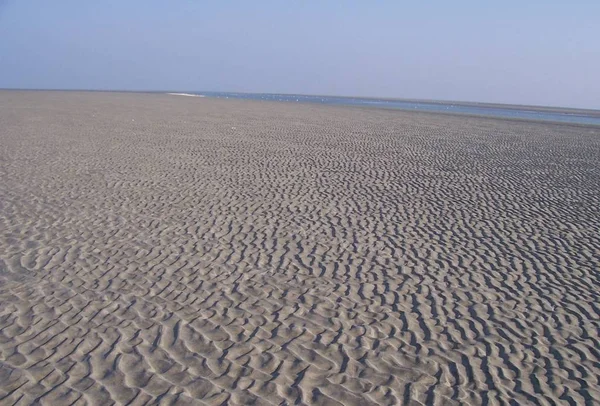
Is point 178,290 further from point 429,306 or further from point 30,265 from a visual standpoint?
point 429,306

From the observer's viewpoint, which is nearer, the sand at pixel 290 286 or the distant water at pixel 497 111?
the sand at pixel 290 286

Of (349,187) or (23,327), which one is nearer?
(23,327)

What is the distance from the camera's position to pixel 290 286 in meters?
6.47

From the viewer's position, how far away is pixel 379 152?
18094mm

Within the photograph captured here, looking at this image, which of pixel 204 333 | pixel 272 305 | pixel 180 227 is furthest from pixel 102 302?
pixel 180 227

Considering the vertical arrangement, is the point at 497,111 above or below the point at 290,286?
below

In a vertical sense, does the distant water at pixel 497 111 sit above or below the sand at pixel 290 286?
below

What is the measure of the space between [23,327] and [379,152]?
14.1 meters

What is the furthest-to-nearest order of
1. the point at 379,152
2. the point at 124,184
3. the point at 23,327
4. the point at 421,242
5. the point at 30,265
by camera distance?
the point at 379,152
the point at 124,184
the point at 421,242
the point at 30,265
the point at 23,327

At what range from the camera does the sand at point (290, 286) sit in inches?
179

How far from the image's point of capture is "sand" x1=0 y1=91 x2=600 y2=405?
179 inches

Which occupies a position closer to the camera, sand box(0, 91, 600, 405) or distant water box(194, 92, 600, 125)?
sand box(0, 91, 600, 405)

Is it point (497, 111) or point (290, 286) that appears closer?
point (290, 286)

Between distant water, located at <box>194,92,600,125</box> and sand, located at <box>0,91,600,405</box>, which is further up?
sand, located at <box>0,91,600,405</box>
